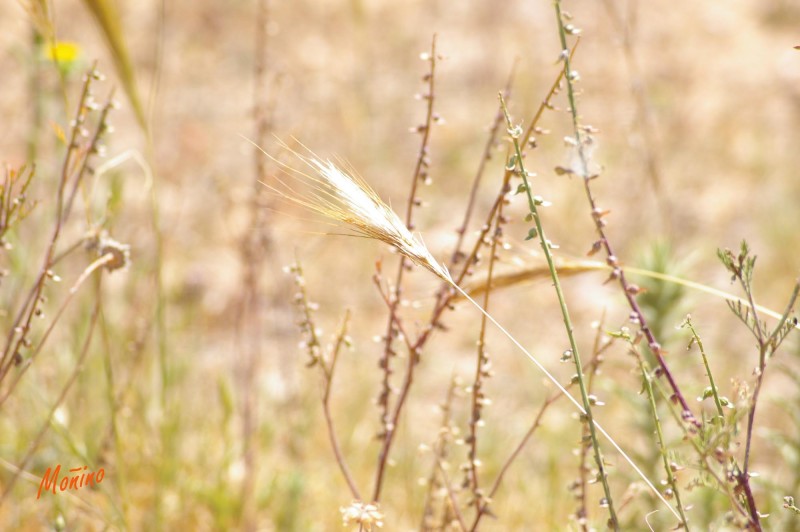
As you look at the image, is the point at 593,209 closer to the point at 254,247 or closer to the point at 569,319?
the point at 569,319

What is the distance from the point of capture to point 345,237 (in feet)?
15.0

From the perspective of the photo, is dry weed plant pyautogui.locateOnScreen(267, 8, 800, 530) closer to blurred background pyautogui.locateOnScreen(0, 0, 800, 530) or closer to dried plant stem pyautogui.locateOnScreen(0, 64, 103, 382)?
blurred background pyautogui.locateOnScreen(0, 0, 800, 530)

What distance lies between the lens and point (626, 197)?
485cm

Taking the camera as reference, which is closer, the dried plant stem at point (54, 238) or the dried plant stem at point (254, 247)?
the dried plant stem at point (54, 238)

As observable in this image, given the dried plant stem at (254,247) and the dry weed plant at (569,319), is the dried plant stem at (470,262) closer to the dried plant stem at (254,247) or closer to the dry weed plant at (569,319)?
the dry weed plant at (569,319)

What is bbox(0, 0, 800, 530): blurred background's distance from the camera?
7.39 feet

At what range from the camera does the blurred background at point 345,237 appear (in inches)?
88.7

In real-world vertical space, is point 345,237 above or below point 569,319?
above

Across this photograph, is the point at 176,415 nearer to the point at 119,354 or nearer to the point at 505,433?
the point at 119,354

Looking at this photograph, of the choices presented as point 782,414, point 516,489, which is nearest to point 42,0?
point 516,489
